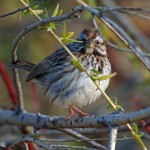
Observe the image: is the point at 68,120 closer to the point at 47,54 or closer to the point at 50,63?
the point at 50,63

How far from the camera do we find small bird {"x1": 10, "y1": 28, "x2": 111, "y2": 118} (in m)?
4.61

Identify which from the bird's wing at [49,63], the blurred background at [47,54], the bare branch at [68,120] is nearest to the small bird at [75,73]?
the bird's wing at [49,63]

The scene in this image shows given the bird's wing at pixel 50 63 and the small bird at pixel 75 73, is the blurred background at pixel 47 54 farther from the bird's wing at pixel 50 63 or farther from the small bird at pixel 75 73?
the small bird at pixel 75 73

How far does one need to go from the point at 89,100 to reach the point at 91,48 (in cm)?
42

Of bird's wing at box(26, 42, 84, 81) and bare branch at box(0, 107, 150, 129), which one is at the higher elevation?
bird's wing at box(26, 42, 84, 81)

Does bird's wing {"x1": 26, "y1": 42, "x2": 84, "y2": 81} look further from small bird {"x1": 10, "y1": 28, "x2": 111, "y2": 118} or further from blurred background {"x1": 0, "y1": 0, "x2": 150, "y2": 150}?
blurred background {"x1": 0, "y1": 0, "x2": 150, "y2": 150}

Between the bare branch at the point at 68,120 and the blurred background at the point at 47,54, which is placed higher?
the blurred background at the point at 47,54

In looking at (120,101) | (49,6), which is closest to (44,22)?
(49,6)

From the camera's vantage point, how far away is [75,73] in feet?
15.3

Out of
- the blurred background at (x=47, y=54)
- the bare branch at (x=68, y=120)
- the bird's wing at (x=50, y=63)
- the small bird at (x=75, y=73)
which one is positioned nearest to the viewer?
the bare branch at (x=68, y=120)

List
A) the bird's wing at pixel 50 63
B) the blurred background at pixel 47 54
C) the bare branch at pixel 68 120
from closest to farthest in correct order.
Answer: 1. the bare branch at pixel 68 120
2. the bird's wing at pixel 50 63
3. the blurred background at pixel 47 54

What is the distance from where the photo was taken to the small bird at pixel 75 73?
15.1ft

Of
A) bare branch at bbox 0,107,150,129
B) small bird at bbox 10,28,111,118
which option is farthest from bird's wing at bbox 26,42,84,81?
bare branch at bbox 0,107,150,129

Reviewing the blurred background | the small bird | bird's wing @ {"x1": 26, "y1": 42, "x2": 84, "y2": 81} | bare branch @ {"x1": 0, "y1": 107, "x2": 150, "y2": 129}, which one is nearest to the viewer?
bare branch @ {"x1": 0, "y1": 107, "x2": 150, "y2": 129}
